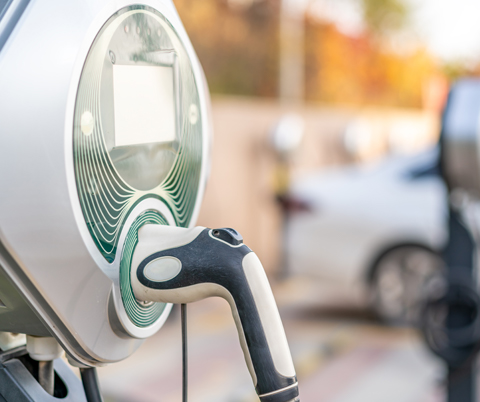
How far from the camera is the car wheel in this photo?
174 inches

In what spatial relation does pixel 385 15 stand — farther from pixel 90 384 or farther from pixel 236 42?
pixel 90 384

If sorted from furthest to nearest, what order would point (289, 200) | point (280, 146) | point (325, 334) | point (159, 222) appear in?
point (280, 146) → point (289, 200) → point (325, 334) → point (159, 222)

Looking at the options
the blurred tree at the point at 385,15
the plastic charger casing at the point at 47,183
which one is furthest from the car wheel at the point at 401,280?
the blurred tree at the point at 385,15

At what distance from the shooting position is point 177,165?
0.70 meters

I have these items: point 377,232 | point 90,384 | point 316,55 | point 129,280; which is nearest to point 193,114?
point 129,280

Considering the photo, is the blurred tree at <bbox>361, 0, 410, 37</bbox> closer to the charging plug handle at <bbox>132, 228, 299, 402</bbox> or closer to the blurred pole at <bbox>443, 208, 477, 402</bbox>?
the blurred pole at <bbox>443, 208, 477, 402</bbox>

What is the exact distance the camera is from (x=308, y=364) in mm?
3814

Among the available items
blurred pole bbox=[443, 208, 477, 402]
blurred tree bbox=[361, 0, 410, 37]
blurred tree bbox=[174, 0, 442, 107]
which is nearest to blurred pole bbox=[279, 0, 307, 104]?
blurred tree bbox=[174, 0, 442, 107]

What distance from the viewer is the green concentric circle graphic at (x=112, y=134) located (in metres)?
0.57

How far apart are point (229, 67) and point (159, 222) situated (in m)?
6.76

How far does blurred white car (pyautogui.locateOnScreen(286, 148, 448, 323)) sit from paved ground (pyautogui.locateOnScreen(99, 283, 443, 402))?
0.33 metres

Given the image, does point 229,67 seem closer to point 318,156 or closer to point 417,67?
point 318,156

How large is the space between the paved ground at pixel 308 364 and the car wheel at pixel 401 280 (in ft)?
0.43

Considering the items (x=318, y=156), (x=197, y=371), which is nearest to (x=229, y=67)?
(x=318, y=156)
